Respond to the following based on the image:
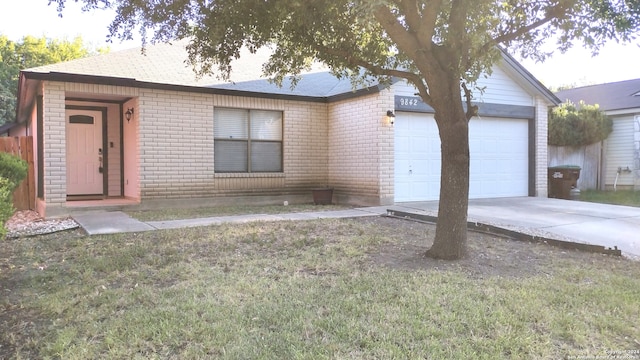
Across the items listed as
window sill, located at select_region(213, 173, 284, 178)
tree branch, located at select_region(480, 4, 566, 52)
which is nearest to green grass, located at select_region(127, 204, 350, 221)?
window sill, located at select_region(213, 173, 284, 178)

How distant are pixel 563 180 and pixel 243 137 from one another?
10.8 meters

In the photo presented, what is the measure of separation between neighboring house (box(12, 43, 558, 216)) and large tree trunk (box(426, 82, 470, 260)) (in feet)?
19.5

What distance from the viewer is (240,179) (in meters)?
12.7

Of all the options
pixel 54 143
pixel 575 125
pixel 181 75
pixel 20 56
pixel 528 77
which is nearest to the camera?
pixel 54 143

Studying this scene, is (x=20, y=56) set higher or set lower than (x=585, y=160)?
higher

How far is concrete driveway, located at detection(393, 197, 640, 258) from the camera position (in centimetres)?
750

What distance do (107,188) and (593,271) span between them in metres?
12.3

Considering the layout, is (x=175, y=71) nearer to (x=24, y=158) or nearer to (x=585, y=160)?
(x=24, y=158)

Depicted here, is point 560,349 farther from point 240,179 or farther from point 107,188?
point 107,188

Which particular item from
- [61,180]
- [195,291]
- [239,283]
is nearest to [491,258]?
[239,283]

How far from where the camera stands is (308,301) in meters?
4.29

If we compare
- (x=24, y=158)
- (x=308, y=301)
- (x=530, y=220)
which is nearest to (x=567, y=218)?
(x=530, y=220)

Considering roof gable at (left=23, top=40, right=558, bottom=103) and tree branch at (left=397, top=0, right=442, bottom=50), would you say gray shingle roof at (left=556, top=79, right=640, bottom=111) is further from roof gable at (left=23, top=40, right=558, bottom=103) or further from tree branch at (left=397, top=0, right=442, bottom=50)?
tree branch at (left=397, top=0, right=442, bottom=50)

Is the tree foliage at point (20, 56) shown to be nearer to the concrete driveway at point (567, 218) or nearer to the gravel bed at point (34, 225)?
the gravel bed at point (34, 225)
